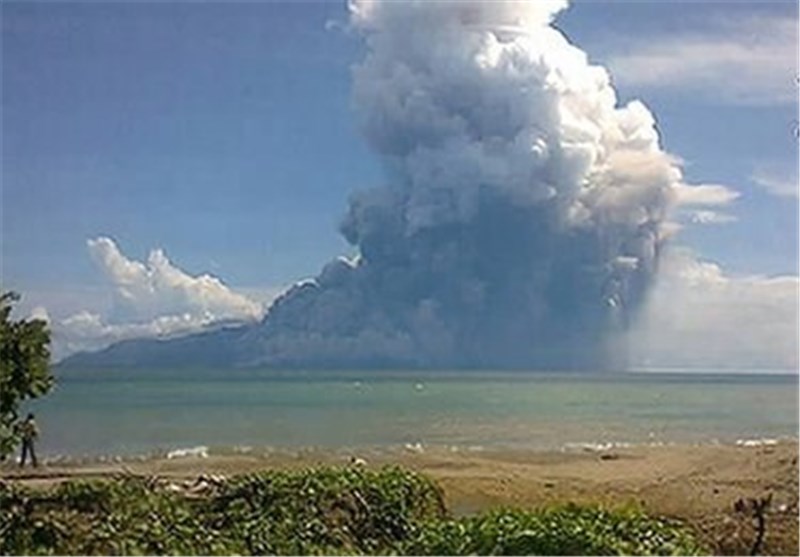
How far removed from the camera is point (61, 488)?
374 inches

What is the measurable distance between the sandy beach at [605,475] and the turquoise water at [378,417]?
9.22 ft

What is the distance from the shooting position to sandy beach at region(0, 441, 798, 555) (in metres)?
→ 12.9

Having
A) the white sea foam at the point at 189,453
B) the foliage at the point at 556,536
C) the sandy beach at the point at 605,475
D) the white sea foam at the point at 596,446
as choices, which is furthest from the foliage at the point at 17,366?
the white sea foam at the point at 596,446

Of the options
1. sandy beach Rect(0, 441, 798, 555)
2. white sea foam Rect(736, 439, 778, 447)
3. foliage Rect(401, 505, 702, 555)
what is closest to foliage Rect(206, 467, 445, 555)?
foliage Rect(401, 505, 702, 555)

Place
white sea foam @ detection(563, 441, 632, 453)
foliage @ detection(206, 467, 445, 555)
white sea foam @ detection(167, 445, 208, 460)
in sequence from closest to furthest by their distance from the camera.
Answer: foliage @ detection(206, 467, 445, 555) < white sea foam @ detection(167, 445, 208, 460) < white sea foam @ detection(563, 441, 632, 453)

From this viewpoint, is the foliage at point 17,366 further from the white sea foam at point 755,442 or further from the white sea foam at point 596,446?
the white sea foam at point 755,442

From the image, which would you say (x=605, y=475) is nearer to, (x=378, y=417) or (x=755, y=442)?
(x=755, y=442)

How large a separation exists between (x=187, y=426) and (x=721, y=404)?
21704mm

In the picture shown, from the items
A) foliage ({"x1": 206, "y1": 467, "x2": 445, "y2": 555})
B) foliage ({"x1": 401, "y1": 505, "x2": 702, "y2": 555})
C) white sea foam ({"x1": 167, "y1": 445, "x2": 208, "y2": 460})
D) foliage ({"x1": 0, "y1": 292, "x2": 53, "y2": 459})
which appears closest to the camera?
foliage ({"x1": 401, "y1": 505, "x2": 702, "y2": 555})

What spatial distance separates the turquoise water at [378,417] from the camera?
3003cm

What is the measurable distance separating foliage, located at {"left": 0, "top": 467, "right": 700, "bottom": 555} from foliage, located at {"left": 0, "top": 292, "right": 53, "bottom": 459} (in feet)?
6.69

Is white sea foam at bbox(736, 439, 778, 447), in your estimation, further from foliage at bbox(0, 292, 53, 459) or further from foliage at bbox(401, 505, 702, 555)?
foliage at bbox(401, 505, 702, 555)

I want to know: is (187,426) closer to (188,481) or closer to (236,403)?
(236,403)

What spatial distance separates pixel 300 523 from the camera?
9281mm
